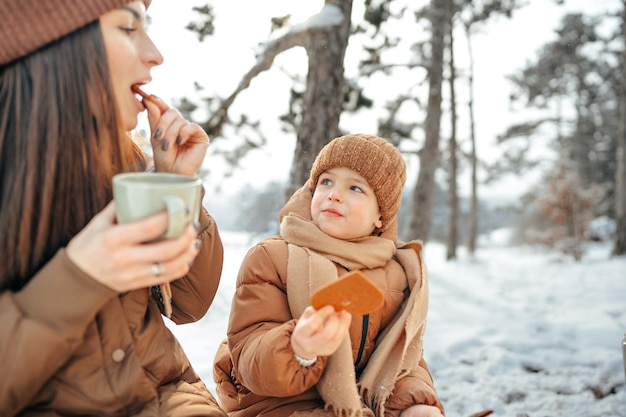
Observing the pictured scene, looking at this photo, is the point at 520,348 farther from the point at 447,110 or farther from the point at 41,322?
the point at 447,110

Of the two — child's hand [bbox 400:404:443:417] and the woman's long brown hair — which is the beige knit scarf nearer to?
child's hand [bbox 400:404:443:417]

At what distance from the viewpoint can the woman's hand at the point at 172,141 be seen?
57.5 inches

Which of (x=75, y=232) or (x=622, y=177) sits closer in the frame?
(x=75, y=232)

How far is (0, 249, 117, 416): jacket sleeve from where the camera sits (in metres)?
1.03

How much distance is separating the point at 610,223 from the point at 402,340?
66.4 ft

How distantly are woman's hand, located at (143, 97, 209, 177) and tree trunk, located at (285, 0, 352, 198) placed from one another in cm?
191

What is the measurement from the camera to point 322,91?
336cm

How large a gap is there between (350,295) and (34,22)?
3.18 feet

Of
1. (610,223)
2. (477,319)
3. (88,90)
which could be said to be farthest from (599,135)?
(88,90)

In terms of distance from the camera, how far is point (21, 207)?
114 centimetres

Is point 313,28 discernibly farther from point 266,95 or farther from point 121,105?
point 121,105

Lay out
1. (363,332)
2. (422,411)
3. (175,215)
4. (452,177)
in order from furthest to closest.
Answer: (452,177)
(363,332)
(422,411)
(175,215)

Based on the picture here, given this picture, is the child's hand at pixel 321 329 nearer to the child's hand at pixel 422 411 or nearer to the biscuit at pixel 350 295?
the biscuit at pixel 350 295

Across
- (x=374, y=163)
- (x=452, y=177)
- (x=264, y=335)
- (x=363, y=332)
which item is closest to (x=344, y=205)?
(x=374, y=163)
